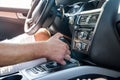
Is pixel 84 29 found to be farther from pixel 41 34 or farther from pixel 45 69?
pixel 41 34

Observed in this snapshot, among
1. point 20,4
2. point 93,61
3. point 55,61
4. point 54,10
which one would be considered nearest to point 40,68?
point 55,61

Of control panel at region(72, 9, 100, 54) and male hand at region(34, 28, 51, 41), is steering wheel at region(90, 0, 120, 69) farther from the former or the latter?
male hand at region(34, 28, 51, 41)

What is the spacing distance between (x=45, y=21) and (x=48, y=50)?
34 cm

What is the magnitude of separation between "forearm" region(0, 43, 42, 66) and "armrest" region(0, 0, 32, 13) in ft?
4.16

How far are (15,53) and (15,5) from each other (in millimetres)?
1516

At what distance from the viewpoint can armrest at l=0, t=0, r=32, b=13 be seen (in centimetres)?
223

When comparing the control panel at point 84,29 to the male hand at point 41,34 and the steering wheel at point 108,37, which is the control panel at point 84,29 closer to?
the steering wheel at point 108,37

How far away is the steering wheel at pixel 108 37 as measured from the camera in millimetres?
922

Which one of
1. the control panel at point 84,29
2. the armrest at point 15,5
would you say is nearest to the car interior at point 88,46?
the control panel at point 84,29

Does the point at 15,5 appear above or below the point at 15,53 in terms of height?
above

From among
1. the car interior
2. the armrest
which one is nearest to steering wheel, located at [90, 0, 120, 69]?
the car interior

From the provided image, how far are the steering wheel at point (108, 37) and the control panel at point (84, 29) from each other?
1.2 inches

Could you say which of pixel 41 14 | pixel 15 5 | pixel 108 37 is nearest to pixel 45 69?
pixel 108 37

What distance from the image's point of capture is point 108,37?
3.03 feet
